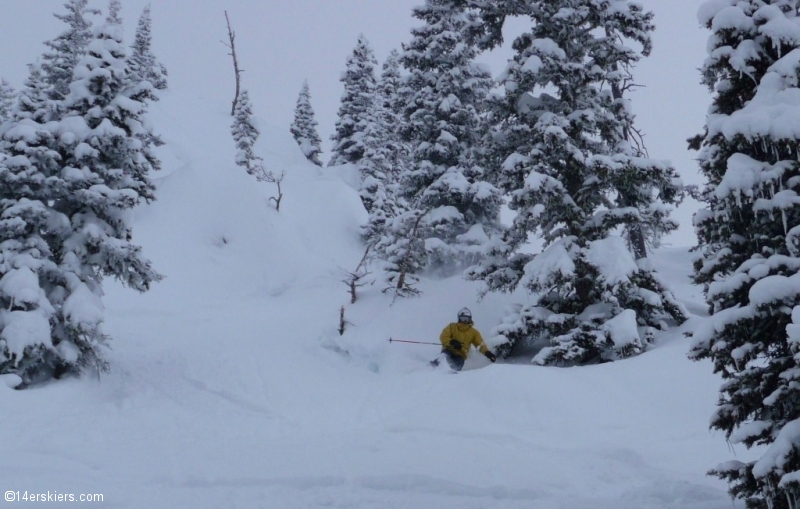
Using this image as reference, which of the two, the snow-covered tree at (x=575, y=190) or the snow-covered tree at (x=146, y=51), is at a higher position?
the snow-covered tree at (x=146, y=51)

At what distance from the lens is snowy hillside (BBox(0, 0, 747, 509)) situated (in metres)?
6.78

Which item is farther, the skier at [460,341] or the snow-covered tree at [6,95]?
the snow-covered tree at [6,95]

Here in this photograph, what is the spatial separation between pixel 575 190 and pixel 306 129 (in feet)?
157

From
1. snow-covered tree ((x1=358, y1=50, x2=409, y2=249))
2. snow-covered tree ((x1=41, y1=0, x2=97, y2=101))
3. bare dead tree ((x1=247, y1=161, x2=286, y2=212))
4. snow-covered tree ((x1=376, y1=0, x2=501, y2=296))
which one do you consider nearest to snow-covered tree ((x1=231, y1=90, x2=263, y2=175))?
bare dead tree ((x1=247, y1=161, x2=286, y2=212))

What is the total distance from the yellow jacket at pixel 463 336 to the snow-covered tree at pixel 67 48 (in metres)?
27.1

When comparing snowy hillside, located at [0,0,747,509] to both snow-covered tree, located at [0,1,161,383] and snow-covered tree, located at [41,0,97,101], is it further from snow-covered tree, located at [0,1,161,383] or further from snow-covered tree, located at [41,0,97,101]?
snow-covered tree, located at [41,0,97,101]

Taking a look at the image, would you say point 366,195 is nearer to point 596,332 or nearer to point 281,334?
point 281,334

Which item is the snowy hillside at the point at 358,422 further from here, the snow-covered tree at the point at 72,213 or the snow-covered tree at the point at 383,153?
the snow-covered tree at the point at 383,153

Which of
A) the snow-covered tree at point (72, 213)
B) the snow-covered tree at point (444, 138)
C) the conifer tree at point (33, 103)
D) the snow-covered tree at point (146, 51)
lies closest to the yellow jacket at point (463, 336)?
the snow-covered tree at point (444, 138)

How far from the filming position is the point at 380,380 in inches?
538

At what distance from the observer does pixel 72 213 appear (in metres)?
12.9

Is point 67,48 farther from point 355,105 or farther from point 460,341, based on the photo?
point 460,341

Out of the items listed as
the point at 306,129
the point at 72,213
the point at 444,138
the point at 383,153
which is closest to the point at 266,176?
the point at 383,153

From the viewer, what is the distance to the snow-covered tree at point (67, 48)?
1256 inches
